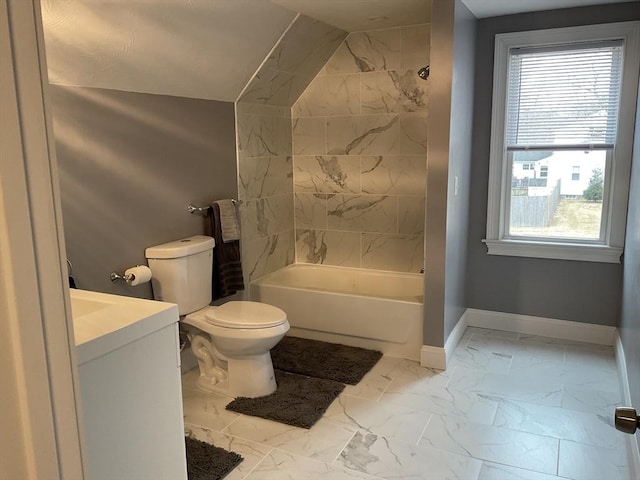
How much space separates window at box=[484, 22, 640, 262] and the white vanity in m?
2.73

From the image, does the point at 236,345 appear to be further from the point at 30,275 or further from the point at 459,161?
the point at 30,275

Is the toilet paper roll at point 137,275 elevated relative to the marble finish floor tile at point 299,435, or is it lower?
elevated

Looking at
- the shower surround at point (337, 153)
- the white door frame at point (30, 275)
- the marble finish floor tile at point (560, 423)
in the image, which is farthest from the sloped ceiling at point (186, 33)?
the marble finish floor tile at point (560, 423)

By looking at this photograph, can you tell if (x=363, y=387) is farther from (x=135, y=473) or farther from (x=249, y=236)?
(x=135, y=473)

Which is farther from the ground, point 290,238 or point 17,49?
point 17,49

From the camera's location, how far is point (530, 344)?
3674 mm

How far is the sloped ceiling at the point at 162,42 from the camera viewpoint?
225 cm

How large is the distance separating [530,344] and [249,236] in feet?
6.76

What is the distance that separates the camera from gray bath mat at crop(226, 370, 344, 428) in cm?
274

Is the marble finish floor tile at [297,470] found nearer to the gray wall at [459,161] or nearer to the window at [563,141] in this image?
the gray wall at [459,161]

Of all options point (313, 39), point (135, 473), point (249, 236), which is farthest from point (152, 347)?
point (313, 39)

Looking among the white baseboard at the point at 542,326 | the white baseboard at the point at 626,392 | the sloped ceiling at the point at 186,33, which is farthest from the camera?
the white baseboard at the point at 542,326

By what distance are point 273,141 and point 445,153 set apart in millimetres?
1430

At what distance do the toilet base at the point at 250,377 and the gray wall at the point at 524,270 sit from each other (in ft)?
5.75
